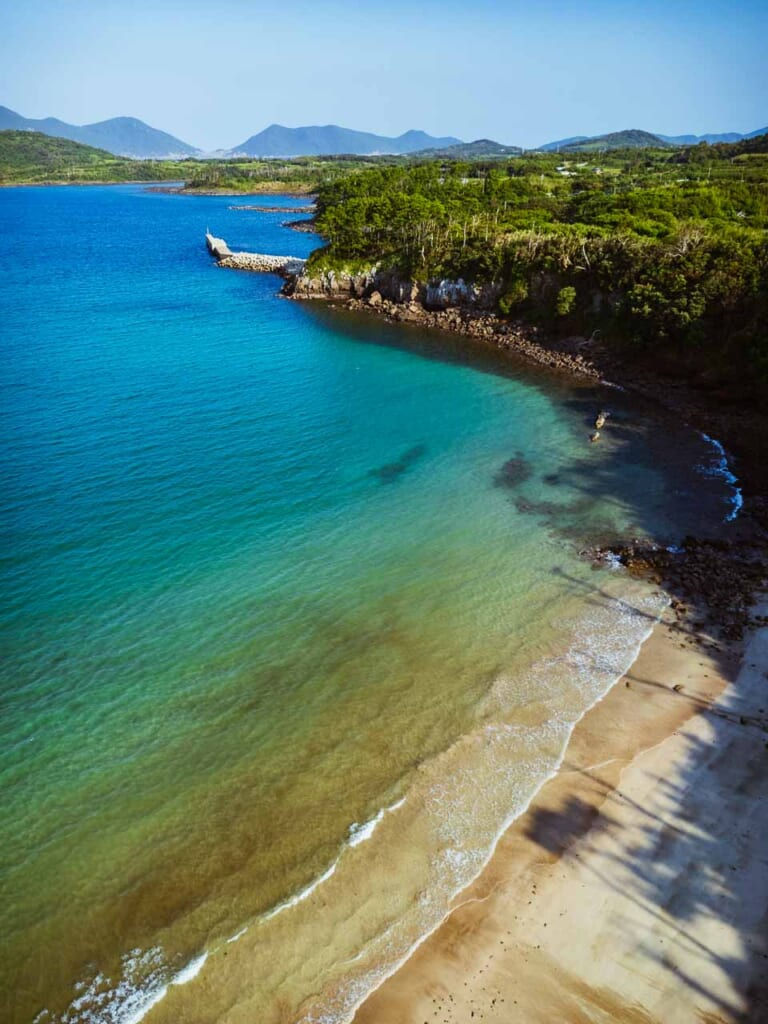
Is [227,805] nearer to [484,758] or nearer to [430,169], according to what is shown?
[484,758]

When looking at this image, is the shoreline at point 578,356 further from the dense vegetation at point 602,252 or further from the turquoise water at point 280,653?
the turquoise water at point 280,653

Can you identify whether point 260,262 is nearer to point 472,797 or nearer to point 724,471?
point 724,471

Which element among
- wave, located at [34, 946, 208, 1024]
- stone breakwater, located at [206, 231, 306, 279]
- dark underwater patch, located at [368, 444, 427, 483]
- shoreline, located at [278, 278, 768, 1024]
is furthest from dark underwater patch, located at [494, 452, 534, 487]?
stone breakwater, located at [206, 231, 306, 279]

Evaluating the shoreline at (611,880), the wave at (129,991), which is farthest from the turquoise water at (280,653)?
the shoreline at (611,880)

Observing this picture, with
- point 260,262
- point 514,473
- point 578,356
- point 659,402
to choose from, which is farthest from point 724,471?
point 260,262

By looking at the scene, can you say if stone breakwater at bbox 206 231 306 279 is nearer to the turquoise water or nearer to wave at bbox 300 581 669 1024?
the turquoise water

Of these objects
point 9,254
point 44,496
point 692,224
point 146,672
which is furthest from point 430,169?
point 146,672
